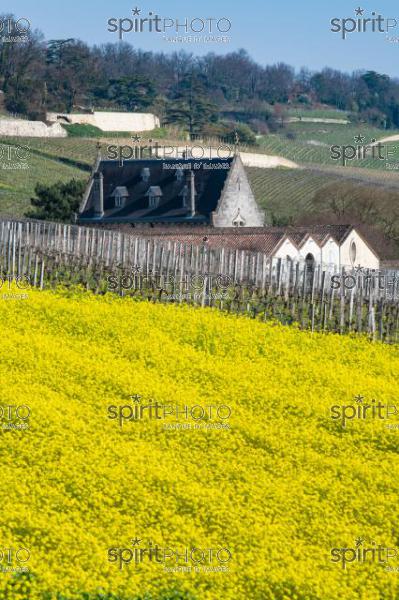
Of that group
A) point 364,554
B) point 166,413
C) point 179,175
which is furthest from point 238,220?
point 364,554

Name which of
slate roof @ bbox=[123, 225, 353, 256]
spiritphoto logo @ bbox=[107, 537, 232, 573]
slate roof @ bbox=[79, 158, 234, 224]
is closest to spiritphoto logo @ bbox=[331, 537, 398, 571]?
spiritphoto logo @ bbox=[107, 537, 232, 573]

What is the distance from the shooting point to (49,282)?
44.6 m

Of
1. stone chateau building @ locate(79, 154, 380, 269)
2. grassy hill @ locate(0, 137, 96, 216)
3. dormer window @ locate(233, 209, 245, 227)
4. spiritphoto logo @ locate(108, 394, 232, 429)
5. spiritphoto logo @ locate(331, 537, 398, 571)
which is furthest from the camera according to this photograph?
grassy hill @ locate(0, 137, 96, 216)

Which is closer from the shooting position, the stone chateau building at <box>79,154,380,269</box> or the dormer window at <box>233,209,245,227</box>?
the stone chateau building at <box>79,154,380,269</box>

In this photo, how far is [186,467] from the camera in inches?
1081

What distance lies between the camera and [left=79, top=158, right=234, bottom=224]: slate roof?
89.4m

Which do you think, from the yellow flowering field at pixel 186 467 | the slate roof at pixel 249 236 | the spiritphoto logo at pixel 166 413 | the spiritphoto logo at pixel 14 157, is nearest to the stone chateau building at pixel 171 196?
the slate roof at pixel 249 236

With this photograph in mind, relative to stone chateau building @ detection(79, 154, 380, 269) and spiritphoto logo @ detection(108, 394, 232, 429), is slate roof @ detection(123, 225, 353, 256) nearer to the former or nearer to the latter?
stone chateau building @ detection(79, 154, 380, 269)

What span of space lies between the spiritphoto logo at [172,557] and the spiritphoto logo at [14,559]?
153 cm

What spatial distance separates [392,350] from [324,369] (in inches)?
Result: 208

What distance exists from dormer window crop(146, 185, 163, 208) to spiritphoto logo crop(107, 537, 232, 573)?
222ft

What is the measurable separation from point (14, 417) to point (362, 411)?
8.81 metres

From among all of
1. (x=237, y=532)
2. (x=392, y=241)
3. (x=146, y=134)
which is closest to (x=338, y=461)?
(x=237, y=532)

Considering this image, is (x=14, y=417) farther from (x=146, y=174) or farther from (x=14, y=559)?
(x=146, y=174)
